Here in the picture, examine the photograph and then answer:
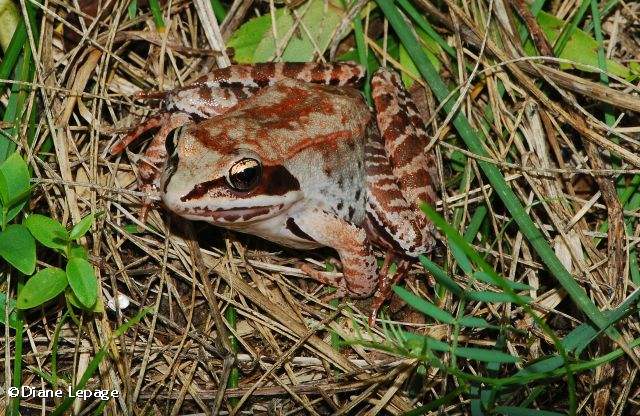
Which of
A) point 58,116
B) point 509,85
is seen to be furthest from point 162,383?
point 509,85

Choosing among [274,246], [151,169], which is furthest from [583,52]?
[151,169]

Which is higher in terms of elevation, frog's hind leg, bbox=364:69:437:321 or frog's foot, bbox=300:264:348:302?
frog's hind leg, bbox=364:69:437:321

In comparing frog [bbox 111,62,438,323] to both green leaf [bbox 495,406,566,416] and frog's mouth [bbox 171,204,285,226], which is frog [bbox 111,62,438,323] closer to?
frog's mouth [bbox 171,204,285,226]

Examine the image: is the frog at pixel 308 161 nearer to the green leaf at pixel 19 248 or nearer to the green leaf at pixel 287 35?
the green leaf at pixel 287 35

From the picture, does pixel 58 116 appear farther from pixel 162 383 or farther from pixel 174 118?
pixel 162 383

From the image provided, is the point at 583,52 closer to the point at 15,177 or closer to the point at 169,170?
the point at 169,170

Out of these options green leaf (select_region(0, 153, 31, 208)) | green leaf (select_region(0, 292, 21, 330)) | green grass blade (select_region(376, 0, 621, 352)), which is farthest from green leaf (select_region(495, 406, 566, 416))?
green leaf (select_region(0, 153, 31, 208))

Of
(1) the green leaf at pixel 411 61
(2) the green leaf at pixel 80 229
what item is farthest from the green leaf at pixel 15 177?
(1) the green leaf at pixel 411 61
